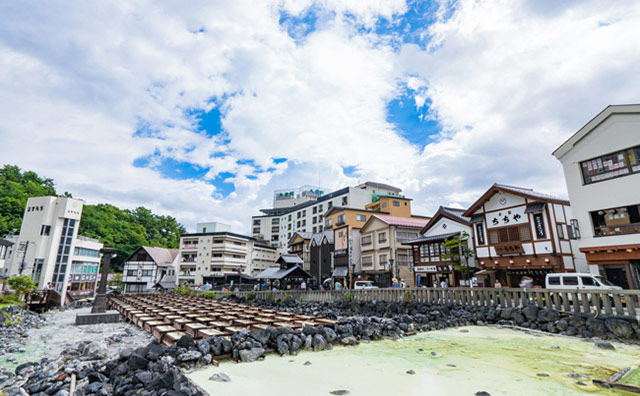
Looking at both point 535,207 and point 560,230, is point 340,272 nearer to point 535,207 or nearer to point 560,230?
point 535,207

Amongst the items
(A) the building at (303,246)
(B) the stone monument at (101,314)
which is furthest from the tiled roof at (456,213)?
(A) the building at (303,246)

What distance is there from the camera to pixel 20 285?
2242 cm

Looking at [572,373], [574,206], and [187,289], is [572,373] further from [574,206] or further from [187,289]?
[187,289]

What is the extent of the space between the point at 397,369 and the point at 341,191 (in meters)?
52.4

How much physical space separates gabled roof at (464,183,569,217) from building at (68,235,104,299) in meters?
47.0

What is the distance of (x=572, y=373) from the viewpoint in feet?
20.5

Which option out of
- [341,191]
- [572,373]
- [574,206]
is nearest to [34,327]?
[572,373]

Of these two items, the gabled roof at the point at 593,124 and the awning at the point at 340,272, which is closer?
the gabled roof at the point at 593,124

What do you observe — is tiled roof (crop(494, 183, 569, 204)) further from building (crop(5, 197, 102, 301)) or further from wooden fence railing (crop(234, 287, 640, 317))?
building (crop(5, 197, 102, 301))

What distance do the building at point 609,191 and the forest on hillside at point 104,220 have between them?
191 ft

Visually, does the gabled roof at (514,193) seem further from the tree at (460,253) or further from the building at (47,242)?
the building at (47,242)

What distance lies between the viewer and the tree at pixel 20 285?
22.0 m

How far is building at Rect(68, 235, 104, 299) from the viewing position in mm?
41062

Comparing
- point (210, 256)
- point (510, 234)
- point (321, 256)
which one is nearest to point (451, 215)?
point (510, 234)
